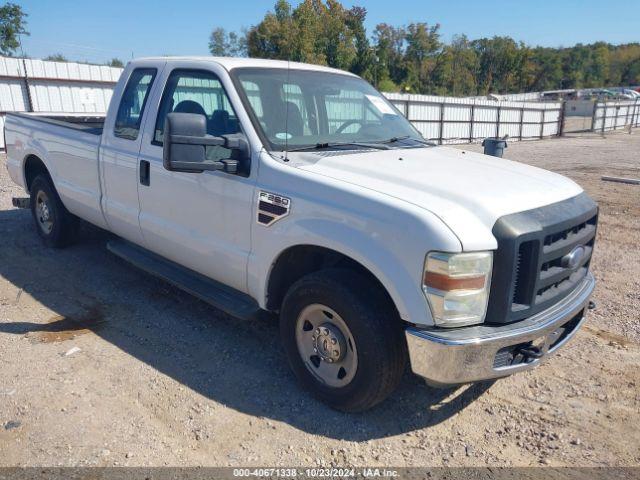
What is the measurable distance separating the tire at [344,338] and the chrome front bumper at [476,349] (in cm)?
20

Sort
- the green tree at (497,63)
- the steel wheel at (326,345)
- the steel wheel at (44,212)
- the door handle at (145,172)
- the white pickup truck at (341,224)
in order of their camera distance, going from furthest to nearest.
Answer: the green tree at (497,63)
the steel wheel at (44,212)
the door handle at (145,172)
the steel wheel at (326,345)
the white pickup truck at (341,224)

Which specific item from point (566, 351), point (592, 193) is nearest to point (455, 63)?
point (592, 193)

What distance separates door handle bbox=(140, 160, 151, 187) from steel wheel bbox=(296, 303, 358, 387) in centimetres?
181

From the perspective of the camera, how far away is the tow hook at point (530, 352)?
284 cm

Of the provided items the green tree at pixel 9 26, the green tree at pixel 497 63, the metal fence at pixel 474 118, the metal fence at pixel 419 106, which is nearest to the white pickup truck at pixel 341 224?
the metal fence at pixel 419 106

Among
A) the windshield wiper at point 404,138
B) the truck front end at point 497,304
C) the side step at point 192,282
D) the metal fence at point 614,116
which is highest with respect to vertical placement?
the windshield wiper at point 404,138

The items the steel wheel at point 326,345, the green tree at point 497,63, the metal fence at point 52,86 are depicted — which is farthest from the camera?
the green tree at point 497,63

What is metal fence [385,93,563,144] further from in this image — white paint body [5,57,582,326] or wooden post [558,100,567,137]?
white paint body [5,57,582,326]

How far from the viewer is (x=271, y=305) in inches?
137

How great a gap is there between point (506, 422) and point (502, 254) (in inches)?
46.8

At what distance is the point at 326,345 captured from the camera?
10.4ft

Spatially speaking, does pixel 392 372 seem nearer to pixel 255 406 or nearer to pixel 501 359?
pixel 501 359

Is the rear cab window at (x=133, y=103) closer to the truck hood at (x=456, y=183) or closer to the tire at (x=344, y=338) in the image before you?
the truck hood at (x=456, y=183)

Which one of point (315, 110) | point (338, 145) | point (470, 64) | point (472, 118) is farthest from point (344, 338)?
point (470, 64)
